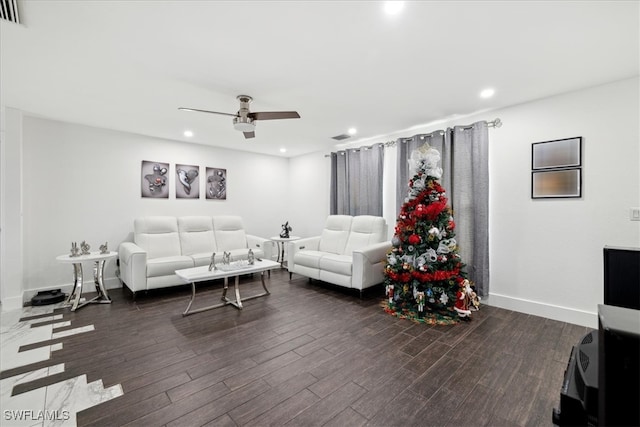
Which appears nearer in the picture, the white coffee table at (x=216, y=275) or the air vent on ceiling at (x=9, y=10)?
the air vent on ceiling at (x=9, y=10)

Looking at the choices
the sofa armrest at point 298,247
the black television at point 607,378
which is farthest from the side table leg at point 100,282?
the black television at point 607,378

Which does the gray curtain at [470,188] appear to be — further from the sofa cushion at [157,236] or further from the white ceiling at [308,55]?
the sofa cushion at [157,236]

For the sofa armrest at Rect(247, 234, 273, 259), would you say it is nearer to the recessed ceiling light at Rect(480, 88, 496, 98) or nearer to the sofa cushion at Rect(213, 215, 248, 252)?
the sofa cushion at Rect(213, 215, 248, 252)

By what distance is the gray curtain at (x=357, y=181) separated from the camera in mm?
4609

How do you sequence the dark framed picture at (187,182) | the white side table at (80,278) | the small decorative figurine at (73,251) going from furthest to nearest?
the dark framed picture at (187,182) → the small decorative figurine at (73,251) → the white side table at (80,278)

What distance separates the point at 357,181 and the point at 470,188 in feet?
6.33

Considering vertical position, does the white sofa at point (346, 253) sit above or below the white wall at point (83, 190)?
below

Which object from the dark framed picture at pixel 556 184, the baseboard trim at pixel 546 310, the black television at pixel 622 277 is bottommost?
the baseboard trim at pixel 546 310

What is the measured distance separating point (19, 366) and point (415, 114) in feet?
15.2

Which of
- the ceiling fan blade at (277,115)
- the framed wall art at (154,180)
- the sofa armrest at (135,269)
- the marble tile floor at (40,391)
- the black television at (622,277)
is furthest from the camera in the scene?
the framed wall art at (154,180)

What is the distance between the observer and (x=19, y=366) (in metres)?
2.09

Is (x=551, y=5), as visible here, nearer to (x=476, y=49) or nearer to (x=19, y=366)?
(x=476, y=49)

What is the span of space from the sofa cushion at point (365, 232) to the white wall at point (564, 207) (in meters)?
1.49

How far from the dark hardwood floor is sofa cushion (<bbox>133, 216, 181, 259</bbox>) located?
3.48ft
